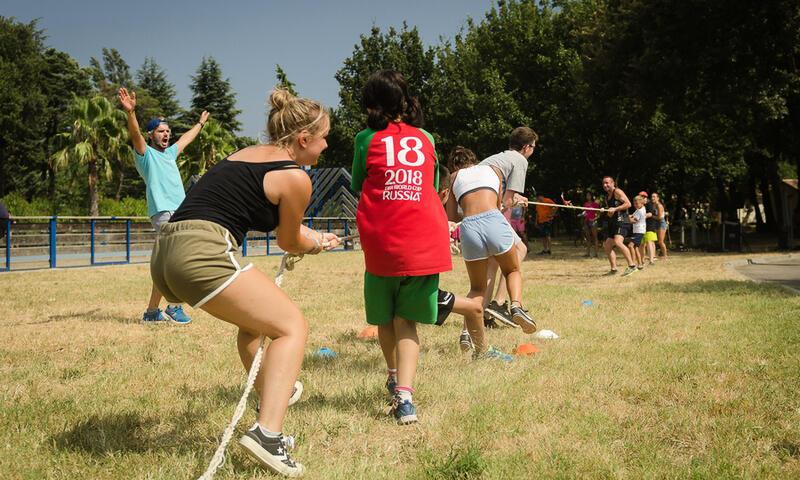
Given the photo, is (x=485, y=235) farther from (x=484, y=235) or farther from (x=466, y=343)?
(x=466, y=343)

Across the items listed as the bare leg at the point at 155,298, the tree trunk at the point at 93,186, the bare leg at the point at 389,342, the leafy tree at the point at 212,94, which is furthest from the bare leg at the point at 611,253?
the leafy tree at the point at 212,94

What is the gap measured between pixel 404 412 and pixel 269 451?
99cm

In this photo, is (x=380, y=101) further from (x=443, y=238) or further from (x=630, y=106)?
(x=630, y=106)

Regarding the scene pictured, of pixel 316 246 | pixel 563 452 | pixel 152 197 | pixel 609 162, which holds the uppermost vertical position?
pixel 609 162

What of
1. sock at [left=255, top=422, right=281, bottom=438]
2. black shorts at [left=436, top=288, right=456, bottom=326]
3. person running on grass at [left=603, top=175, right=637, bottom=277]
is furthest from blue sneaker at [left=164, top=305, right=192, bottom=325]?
person running on grass at [left=603, top=175, right=637, bottom=277]

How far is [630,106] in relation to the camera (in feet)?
87.2

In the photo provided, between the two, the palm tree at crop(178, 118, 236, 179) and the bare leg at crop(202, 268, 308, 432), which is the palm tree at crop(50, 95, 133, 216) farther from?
the bare leg at crop(202, 268, 308, 432)

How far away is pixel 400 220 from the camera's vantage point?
3.27 m

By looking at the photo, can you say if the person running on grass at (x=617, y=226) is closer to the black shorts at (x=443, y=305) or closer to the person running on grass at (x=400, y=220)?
the black shorts at (x=443, y=305)

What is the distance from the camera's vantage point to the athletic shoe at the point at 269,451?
244 cm

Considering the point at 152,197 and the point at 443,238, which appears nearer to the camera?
the point at 443,238

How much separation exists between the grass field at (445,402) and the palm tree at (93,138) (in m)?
25.3

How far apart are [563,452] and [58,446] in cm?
255

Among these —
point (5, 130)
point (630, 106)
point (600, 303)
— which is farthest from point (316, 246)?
point (5, 130)
